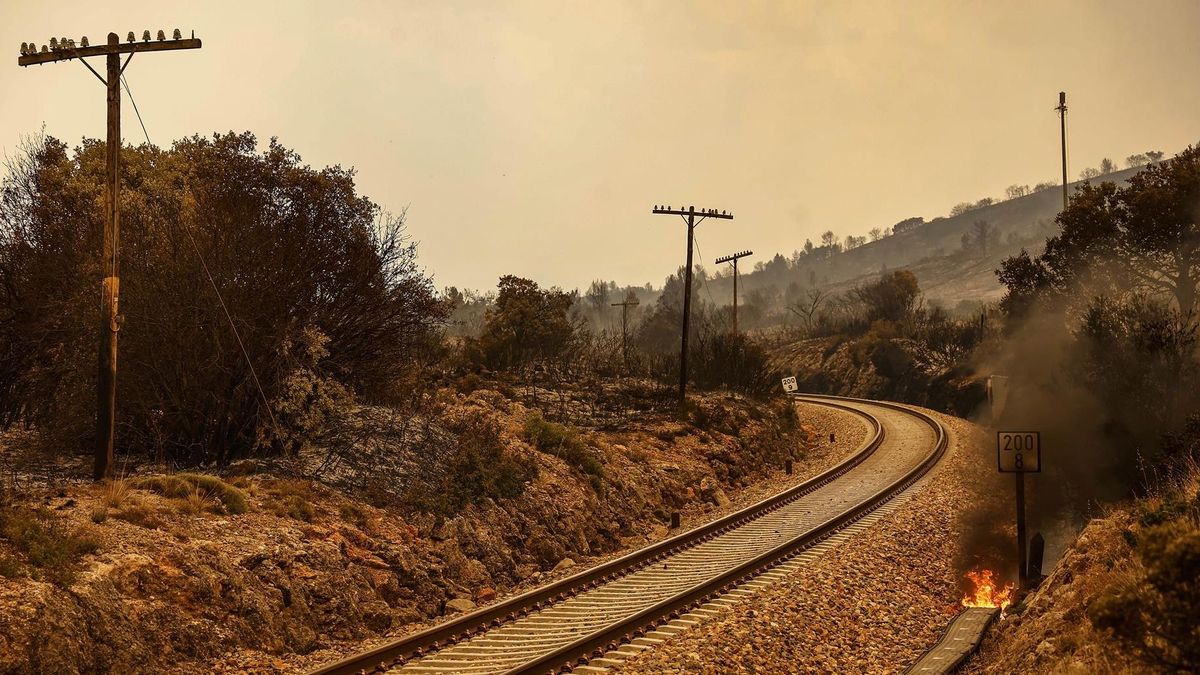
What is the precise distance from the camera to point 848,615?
44.8 ft

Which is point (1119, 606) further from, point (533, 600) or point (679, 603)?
point (533, 600)

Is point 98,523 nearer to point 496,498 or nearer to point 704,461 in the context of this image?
point 496,498

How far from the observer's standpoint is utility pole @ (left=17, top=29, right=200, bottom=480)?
1445 cm

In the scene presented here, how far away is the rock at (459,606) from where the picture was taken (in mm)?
14205

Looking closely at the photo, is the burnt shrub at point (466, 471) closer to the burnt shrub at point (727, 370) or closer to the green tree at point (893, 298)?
the burnt shrub at point (727, 370)

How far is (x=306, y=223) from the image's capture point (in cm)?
2005

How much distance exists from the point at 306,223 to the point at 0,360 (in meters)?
8.89

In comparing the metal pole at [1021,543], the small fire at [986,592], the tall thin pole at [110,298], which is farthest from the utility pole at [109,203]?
the metal pole at [1021,543]

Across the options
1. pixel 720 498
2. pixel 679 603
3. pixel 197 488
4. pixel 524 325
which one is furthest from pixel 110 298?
pixel 524 325

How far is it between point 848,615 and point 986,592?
4.25 meters

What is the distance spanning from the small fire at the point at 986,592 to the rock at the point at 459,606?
9286mm

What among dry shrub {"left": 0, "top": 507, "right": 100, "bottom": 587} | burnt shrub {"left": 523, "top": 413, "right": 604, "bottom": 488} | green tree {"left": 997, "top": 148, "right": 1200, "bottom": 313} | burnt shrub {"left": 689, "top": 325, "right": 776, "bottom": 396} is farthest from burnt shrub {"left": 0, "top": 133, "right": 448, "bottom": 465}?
green tree {"left": 997, "top": 148, "right": 1200, "bottom": 313}

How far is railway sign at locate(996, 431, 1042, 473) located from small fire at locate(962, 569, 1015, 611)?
2.34 metres

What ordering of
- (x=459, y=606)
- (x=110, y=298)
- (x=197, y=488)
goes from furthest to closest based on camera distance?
(x=110, y=298) → (x=459, y=606) → (x=197, y=488)
